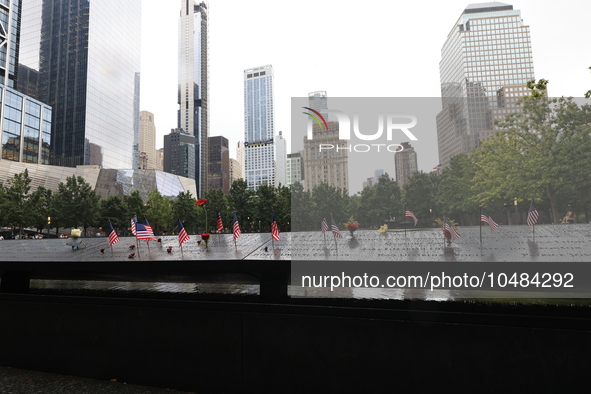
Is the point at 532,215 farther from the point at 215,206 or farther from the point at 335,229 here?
the point at 215,206

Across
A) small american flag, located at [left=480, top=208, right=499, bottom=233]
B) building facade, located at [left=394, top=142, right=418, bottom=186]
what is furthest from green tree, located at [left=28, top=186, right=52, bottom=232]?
small american flag, located at [left=480, top=208, right=499, bottom=233]

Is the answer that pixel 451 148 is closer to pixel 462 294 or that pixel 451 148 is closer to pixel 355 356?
pixel 462 294

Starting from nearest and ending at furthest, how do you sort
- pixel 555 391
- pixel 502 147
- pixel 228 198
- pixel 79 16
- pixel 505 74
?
pixel 555 391 → pixel 502 147 → pixel 505 74 → pixel 228 198 → pixel 79 16

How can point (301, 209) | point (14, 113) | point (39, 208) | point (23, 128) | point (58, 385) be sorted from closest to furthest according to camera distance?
point (301, 209) → point (58, 385) → point (39, 208) → point (14, 113) → point (23, 128)

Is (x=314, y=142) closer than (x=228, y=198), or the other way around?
(x=314, y=142)

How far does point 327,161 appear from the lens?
127 inches

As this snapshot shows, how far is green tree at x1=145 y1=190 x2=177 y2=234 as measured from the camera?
188 feet

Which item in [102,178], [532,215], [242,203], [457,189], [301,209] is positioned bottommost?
[532,215]

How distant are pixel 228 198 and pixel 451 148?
47.7 meters

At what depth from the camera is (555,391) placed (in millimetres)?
2848

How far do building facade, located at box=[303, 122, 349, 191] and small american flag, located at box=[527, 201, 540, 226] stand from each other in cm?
154

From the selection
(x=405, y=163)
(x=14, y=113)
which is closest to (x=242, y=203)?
(x=405, y=163)

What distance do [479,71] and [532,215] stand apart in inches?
55.6

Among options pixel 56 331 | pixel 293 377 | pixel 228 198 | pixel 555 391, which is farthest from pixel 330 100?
pixel 228 198
